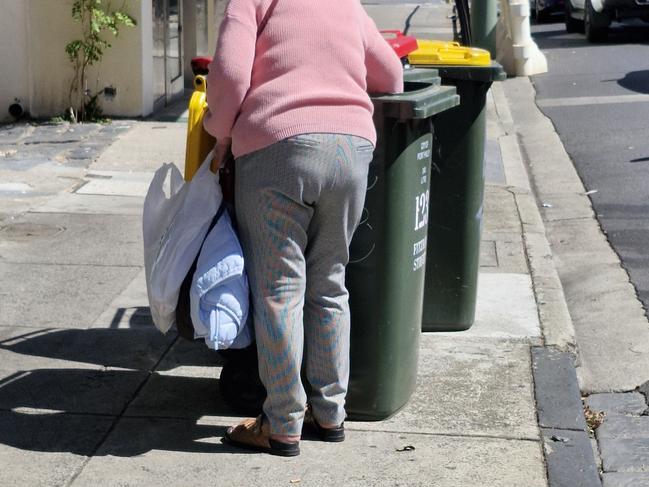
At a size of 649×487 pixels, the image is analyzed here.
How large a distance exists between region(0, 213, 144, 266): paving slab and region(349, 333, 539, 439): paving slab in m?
2.23

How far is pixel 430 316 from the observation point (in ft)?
18.1

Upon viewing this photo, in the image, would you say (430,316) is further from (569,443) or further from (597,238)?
(597,238)

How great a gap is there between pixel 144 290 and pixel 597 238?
3438 mm

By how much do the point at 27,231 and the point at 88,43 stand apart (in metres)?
4.41

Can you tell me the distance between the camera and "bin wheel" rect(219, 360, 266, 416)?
4391mm

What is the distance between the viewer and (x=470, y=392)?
4715 millimetres

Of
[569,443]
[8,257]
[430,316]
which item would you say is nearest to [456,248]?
[430,316]

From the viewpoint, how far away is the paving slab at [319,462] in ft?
12.7

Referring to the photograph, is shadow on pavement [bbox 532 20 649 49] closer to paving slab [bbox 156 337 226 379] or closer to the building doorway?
the building doorway

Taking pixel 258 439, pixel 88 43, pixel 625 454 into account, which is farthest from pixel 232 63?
pixel 88 43

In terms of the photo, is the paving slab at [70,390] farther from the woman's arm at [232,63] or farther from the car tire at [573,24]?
the car tire at [573,24]

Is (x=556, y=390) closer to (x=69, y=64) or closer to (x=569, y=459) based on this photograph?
(x=569, y=459)

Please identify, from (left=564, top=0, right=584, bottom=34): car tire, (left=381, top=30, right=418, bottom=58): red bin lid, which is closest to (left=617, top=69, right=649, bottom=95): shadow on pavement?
(left=564, top=0, right=584, bottom=34): car tire

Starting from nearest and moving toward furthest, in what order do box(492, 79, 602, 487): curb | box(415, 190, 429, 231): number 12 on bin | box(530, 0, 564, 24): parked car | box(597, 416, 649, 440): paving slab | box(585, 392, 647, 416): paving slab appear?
1. box(492, 79, 602, 487): curb
2. box(415, 190, 429, 231): number 12 on bin
3. box(597, 416, 649, 440): paving slab
4. box(585, 392, 647, 416): paving slab
5. box(530, 0, 564, 24): parked car
